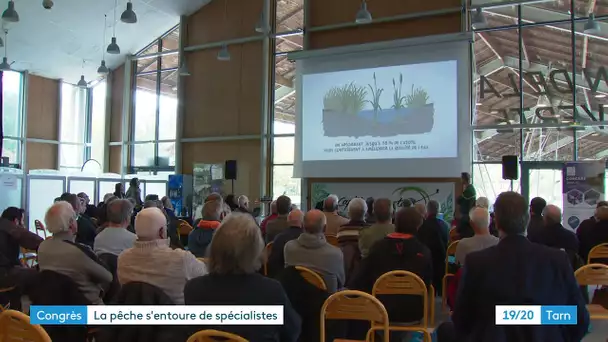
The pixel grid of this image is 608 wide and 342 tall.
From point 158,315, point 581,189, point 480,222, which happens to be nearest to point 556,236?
point 480,222

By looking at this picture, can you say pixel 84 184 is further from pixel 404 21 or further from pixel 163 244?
pixel 163 244

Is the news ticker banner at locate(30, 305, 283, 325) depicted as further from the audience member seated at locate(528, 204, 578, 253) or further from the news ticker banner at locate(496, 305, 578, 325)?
the audience member seated at locate(528, 204, 578, 253)

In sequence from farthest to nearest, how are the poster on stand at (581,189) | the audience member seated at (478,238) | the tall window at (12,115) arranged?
the tall window at (12,115), the poster on stand at (581,189), the audience member seated at (478,238)

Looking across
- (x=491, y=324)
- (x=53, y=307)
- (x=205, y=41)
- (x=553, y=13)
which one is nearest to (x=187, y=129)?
(x=205, y=41)

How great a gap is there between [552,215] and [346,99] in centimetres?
657

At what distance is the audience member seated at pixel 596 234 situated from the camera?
5.17 m

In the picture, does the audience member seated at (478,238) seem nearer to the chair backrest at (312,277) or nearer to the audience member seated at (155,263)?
the chair backrest at (312,277)

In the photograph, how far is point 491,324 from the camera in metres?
2.11

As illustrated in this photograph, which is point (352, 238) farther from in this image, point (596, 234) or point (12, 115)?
point (12, 115)

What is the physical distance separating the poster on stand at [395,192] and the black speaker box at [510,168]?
1128 millimetres

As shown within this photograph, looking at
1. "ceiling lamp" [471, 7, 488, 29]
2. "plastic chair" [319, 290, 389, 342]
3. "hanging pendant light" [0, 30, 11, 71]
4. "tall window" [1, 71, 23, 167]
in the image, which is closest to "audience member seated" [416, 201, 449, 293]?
"plastic chair" [319, 290, 389, 342]

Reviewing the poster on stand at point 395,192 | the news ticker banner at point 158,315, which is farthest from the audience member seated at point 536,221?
the poster on stand at point 395,192

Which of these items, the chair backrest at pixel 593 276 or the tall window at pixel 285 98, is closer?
the chair backrest at pixel 593 276

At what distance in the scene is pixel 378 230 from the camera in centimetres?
426
